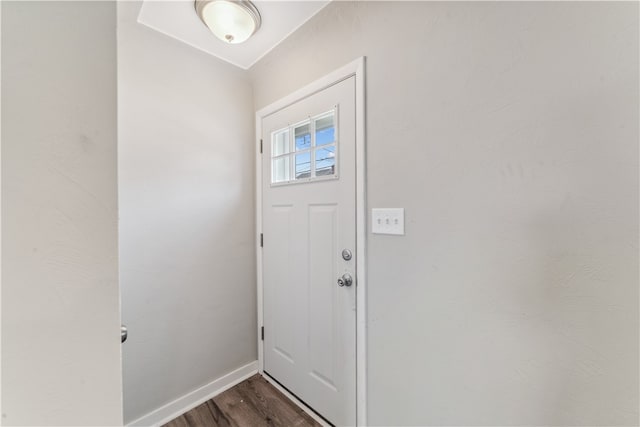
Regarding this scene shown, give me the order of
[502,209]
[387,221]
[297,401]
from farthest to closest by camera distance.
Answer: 1. [297,401]
2. [387,221]
3. [502,209]

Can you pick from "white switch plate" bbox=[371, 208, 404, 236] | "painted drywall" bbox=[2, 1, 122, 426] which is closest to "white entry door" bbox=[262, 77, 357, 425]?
"white switch plate" bbox=[371, 208, 404, 236]

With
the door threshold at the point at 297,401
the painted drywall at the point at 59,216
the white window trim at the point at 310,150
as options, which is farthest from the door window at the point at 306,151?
the door threshold at the point at 297,401

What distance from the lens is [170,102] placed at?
1602 millimetres

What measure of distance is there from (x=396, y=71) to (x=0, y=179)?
1.32 meters

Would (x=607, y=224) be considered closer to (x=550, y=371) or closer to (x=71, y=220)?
(x=550, y=371)

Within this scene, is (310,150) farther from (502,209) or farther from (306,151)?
(502,209)

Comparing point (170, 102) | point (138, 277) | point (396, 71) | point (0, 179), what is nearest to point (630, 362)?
point (396, 71)

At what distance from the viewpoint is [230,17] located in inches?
50.8

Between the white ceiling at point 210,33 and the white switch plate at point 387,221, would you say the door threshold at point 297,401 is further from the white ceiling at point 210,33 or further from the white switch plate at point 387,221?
the white ceiling at point 210,33

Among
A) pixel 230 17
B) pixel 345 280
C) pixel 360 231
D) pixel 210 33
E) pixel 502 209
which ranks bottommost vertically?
pixel 345 280

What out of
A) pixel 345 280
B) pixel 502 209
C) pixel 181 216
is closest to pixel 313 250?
pixel 345 280

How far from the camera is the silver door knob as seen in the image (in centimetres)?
138

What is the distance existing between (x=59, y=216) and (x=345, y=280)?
1.21 meters

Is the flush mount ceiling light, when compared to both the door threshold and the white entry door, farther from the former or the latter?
the door threshold
